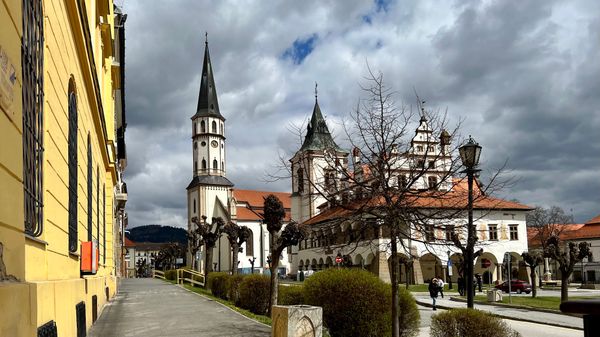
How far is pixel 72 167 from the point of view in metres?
9.45

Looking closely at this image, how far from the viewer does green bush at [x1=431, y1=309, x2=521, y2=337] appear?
36.1 feet

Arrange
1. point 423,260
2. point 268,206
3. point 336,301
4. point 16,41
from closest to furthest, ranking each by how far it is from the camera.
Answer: point 16,41 → point 336,301 → point 268,206 → point 423,260

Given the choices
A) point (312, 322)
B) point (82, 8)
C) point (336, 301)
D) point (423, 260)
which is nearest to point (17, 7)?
point (82, 8)

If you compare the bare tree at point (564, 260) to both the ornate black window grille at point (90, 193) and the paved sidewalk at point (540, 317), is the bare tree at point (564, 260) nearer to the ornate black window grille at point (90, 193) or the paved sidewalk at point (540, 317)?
the paved sidewalk at point (540, 317)

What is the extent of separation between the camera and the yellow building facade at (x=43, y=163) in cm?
333

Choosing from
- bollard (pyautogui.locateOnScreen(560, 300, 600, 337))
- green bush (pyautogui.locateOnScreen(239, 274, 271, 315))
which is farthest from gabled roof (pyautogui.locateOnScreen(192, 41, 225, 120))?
bollard (pyautogui.locateOnScreen(560, 300, 600, 337))

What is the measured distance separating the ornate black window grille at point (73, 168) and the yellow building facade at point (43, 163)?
2 cm

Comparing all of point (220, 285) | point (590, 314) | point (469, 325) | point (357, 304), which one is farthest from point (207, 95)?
point (590, 314)

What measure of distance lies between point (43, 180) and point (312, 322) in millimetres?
6381

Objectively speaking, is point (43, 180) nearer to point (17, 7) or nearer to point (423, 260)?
point (17, 7)

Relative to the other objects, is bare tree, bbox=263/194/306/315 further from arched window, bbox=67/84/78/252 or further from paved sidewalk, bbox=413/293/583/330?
paved sidewalk, bbox=413/293/583/330

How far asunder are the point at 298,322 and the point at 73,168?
4778mm

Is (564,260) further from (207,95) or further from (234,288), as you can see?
(207,95)

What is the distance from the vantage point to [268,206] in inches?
743
